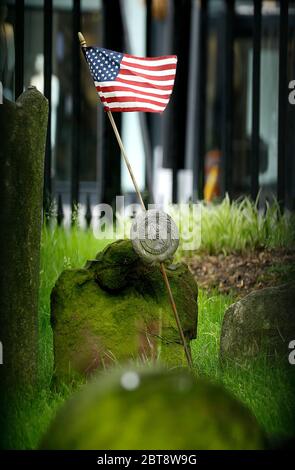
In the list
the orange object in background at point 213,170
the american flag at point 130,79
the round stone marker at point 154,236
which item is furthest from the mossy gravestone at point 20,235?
the orange object in background at point 213,170

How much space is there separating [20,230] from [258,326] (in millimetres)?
1338

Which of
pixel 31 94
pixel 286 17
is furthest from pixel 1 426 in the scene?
pixel 286 17

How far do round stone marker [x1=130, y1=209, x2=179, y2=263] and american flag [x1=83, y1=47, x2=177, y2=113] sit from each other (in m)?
0.60

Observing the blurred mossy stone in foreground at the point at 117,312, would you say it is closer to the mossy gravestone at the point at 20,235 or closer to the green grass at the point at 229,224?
the mossy gravestone at the point at 20,235

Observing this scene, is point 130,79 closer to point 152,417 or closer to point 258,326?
point 258,326

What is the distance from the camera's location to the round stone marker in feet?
12.1

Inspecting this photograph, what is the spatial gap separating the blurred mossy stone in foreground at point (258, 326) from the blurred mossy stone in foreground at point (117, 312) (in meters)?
0.20

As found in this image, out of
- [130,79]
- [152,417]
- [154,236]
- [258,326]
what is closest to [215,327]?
[258,326]

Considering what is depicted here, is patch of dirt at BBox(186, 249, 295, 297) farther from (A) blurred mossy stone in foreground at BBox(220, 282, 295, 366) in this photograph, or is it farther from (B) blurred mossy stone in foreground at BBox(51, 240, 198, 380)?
(B) blurred mossy stone in foreground at BBox(51, 240, 198, 380)

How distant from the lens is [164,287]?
4.07 m

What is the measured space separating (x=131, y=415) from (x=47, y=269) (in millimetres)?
2756

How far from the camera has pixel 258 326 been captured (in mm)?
4078

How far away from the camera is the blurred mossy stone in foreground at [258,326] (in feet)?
13.1
